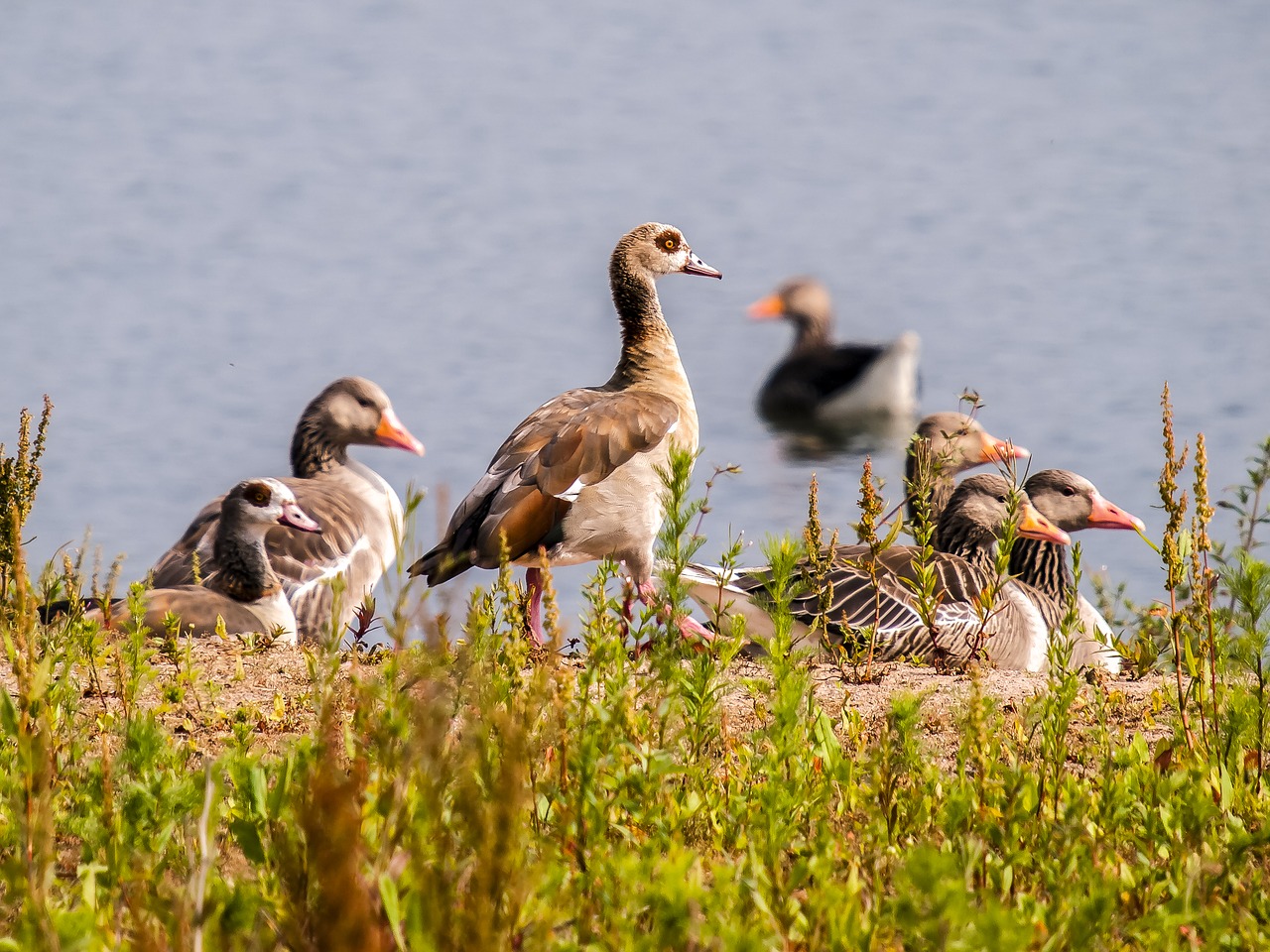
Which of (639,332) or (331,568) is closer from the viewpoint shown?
(639,332)

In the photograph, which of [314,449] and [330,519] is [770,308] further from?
[330,519]

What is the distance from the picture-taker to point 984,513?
9.01m

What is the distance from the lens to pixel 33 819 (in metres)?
3.50

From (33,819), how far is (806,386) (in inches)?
651

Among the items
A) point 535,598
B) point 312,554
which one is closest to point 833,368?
point 312,554

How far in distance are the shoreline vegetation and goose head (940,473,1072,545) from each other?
11.0 feet

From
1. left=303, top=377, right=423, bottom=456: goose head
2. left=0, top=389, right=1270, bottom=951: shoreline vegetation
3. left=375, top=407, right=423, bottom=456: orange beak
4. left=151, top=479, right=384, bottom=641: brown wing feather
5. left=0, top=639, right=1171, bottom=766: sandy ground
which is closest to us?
left=0, top=389, right=1270, bottom=951: shoreline vegetation

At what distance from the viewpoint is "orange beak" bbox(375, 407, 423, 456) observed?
38.7 ft

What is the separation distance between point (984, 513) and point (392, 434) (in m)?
4.70

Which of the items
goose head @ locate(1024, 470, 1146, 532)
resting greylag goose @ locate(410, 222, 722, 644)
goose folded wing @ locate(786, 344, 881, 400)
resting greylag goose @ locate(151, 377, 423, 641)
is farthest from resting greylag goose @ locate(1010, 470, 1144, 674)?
goose folded wing @ locate(786, 344, 881, 400)

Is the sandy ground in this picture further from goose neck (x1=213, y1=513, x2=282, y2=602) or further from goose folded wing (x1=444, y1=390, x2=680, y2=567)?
goose neck (x1=213, y1=513, x2=282, y2=602)

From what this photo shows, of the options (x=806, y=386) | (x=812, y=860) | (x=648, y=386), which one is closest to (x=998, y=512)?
(x=648, y=386)

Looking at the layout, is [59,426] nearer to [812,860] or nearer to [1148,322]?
[1148,322]

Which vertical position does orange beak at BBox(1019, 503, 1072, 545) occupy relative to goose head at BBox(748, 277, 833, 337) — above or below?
below
